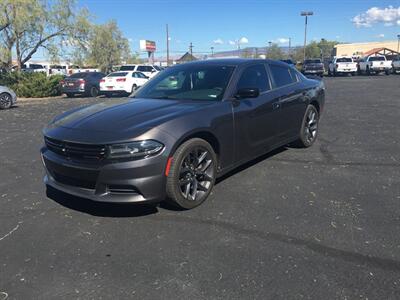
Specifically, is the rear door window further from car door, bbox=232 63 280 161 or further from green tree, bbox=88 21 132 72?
green tree, bbox=88 21 132 72

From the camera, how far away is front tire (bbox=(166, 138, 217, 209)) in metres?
3.98

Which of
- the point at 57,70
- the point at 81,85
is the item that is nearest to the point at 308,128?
the point at 81,85

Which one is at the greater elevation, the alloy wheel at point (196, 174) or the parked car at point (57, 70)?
the parked car at point (57, 70)

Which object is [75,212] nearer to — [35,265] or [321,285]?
[35,265]

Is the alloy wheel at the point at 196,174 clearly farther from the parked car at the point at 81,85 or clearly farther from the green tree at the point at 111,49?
the green tree at the point at 111,49

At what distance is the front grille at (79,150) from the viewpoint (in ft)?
12.2

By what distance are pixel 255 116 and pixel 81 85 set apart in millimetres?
20322

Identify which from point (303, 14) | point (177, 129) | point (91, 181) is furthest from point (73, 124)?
point (303, 14)

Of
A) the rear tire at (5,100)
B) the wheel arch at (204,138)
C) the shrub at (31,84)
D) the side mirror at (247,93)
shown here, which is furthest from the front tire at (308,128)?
the shrub at (31,84)

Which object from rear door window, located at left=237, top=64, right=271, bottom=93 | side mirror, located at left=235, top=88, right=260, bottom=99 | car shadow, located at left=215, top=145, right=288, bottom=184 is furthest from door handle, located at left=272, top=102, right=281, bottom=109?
car shadow, located at left=215, top=145, right=288, bottom=184

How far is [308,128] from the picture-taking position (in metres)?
6.95

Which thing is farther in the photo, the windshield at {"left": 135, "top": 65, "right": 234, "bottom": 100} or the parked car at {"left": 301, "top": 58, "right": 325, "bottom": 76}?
the parked car at {"left": 301, "top": 58, "right": 325, "bottom": 76}

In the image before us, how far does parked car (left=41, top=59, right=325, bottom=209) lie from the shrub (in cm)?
2069

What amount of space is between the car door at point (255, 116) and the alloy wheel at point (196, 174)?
0.59m
